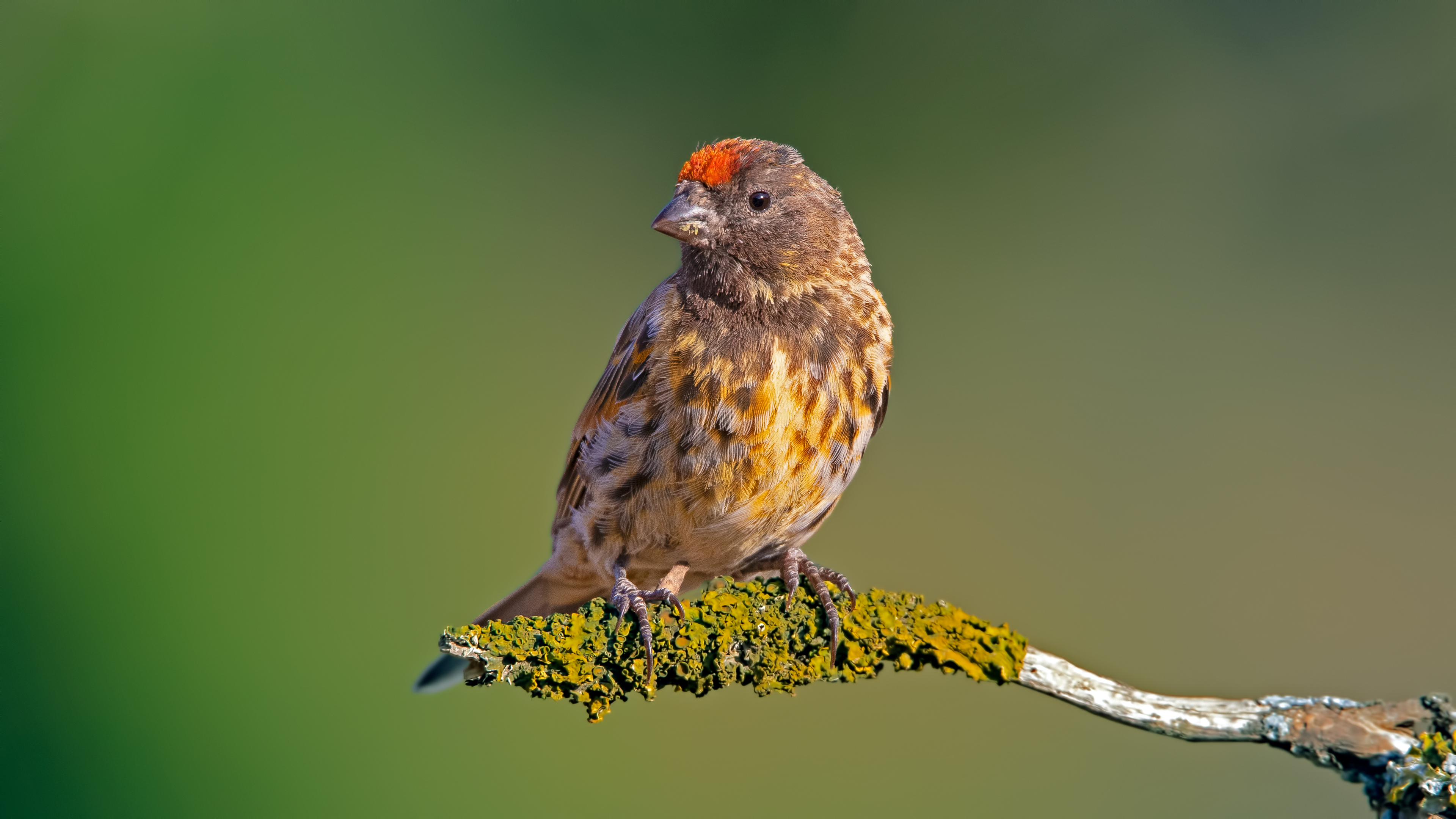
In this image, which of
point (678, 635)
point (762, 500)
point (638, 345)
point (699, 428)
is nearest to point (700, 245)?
point (638, 345)

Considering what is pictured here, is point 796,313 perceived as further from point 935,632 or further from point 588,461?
point 935,632

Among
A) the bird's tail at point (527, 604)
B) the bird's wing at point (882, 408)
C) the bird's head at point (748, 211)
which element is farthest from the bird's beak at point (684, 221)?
the bird's tail at point (527, 604)

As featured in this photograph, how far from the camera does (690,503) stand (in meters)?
3.24

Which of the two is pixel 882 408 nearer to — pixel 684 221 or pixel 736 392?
pixel 736 392

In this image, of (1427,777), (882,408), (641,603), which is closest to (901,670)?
(641,603)

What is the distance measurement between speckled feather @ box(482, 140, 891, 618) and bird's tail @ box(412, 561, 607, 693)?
7.8 inches

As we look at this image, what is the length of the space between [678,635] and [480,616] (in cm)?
124

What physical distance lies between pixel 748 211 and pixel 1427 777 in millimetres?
2273

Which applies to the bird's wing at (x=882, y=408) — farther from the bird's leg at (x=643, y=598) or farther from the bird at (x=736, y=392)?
the bird's leg at (x=643, y=598)

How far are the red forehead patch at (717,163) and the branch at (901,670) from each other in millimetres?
1286

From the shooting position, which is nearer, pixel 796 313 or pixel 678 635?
pixel 678 635

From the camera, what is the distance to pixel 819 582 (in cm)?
321

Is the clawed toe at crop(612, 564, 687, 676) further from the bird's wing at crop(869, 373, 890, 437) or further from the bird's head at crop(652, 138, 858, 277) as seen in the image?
the bird's head at crop(652, 138, 858, 277)

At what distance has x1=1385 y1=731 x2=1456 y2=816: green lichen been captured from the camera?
95.3 inches
